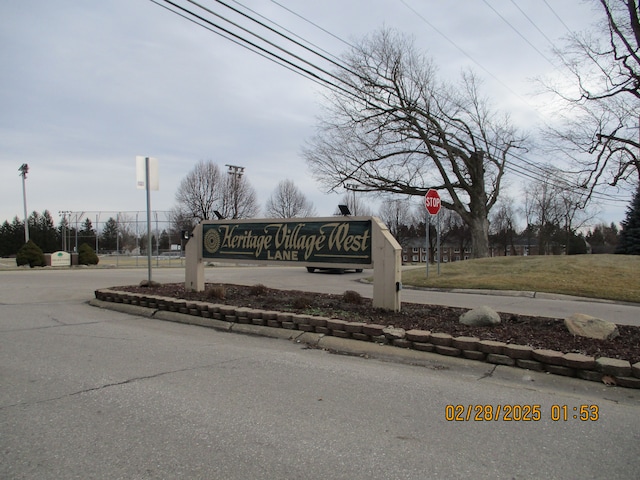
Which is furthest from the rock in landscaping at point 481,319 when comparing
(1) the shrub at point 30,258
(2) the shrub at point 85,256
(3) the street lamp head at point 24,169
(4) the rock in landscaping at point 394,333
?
(3) the street lamp head at point 24,169

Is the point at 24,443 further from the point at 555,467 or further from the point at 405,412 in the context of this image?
the point at 555,467

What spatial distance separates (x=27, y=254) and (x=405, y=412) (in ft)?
103

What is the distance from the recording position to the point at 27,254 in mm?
28750

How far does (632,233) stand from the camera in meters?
32.1

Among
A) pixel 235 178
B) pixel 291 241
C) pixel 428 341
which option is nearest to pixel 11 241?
pixel 235 178

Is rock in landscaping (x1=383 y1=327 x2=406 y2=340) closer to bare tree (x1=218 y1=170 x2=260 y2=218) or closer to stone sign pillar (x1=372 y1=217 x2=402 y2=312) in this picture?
stone sign pillar (x1=372 y1=217 x2=402 y2=312)

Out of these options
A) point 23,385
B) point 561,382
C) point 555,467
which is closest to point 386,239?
point 561,382

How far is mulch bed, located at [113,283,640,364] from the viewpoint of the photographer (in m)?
5.53

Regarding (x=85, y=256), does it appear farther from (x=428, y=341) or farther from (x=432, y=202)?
(x=428, y=341)

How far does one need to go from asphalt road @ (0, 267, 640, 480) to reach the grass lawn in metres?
10.3

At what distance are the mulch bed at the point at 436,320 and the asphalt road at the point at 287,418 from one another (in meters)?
0.83

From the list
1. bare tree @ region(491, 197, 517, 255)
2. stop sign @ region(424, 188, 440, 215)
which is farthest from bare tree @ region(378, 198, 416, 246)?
stop sign @ region(424, 188, 440, 215)
